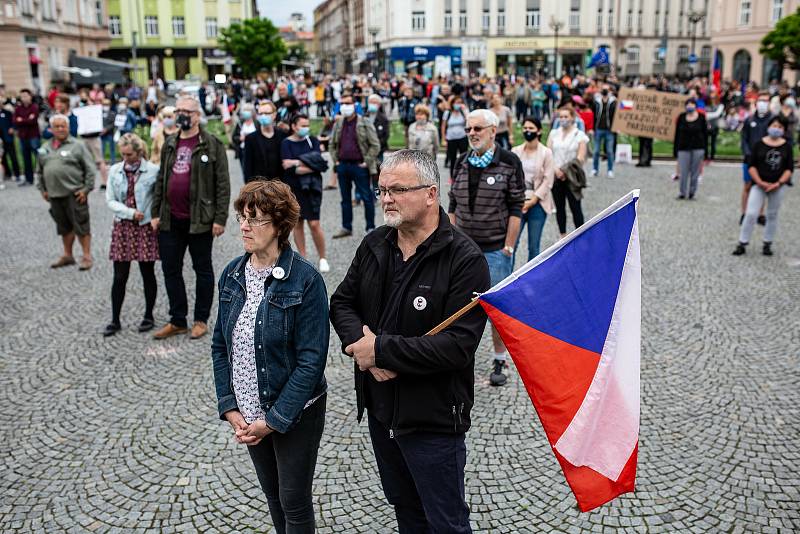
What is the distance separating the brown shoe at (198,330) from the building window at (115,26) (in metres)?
78.9

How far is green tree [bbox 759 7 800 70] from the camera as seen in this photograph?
42.1 meters

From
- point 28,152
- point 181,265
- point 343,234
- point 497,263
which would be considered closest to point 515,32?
point 28,152

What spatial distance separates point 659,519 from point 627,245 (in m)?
1.71

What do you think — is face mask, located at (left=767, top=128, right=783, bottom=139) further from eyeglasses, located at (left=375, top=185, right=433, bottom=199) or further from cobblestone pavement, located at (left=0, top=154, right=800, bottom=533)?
eyeglasses, located at (left=375, top=185, right=433, bottom=199)

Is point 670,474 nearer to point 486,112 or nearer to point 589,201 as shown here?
point 486,112

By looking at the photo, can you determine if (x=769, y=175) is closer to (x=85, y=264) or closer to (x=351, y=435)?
(x=351, y=435)

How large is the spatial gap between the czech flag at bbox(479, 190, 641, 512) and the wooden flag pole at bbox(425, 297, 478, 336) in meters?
0.15

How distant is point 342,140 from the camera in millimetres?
10375

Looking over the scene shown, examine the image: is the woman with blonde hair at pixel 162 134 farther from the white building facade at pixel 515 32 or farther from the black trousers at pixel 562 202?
the white building facade at pixel 515 32

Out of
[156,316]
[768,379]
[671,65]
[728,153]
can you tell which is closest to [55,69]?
[728,153]

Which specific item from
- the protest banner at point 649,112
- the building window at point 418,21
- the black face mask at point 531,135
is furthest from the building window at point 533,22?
the black face mask at point 531,135

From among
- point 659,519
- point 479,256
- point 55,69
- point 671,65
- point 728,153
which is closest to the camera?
point 479,256

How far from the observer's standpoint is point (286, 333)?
10.2ft

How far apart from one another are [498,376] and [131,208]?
12.2ft
